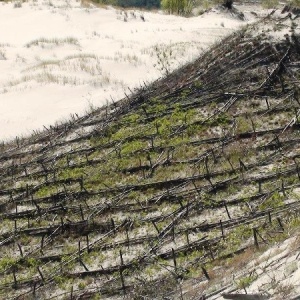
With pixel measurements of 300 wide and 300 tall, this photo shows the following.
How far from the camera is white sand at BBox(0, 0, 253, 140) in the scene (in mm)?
16922

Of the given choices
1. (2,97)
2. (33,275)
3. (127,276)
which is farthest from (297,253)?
(2,97)

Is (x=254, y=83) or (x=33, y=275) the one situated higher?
(x=254, y=83)

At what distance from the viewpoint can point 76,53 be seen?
23.0 metres

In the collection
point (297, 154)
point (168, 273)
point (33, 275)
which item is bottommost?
point (33, 275)

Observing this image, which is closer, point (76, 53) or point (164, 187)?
point (164, 187)

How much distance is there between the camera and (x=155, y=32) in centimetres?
2531

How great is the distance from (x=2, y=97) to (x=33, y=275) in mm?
10271

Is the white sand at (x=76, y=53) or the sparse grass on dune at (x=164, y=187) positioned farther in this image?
the white sand at (x=76, y=53)

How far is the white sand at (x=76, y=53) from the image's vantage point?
16.9 metres

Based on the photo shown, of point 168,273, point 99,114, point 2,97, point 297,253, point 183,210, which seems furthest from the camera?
point 2,97

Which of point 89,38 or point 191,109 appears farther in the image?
point 89,38

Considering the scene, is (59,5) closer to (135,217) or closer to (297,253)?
(135,217)

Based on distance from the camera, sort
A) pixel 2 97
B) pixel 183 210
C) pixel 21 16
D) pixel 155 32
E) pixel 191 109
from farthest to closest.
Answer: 1. pixel 21 16
2. pixel 155 32
3. pixel 2 97
4. pixel 191 109
5. pixel 183 210

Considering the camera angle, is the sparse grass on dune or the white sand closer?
the sparse grass on dune
